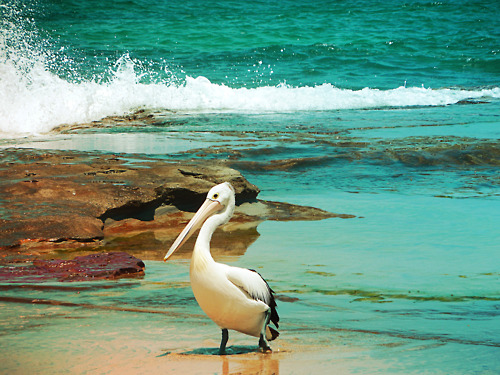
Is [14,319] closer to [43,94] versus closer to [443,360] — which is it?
[443,360]

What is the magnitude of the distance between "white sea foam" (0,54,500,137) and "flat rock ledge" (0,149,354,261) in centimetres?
659

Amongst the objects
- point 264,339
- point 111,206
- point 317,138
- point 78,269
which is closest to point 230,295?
point 264,339

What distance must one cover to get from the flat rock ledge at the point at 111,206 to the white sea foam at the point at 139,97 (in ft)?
21.6

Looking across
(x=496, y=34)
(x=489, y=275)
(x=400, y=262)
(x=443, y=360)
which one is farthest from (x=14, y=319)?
(x=496, y=34)

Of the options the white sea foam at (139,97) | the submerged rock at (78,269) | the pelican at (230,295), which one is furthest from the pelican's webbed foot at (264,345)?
the white sea foam at (139,97)

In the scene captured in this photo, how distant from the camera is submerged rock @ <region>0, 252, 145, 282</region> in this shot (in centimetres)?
438

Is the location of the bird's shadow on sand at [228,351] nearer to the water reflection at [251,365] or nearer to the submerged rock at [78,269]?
the water reflection at [251,365]

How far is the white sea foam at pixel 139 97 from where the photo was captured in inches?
559

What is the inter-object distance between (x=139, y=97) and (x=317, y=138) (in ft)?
23.1

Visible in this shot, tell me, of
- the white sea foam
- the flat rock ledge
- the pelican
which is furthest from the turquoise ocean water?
the flat rock ledge

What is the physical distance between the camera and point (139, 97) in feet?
55.1

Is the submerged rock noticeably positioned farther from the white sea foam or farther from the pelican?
the white sea foam

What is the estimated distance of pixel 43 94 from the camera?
50.0 ft

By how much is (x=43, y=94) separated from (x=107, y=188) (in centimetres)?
987
